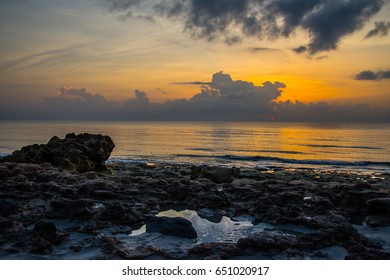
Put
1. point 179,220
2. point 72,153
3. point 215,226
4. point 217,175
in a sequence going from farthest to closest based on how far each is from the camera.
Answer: point 72,153, point 217,175, point 215,226, point 179,220

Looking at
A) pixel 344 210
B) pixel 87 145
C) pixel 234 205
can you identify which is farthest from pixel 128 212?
pixel 87 145

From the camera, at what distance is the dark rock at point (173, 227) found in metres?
6.73

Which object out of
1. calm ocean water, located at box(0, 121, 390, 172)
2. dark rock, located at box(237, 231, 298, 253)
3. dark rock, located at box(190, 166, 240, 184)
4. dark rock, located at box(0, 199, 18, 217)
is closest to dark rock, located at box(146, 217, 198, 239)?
dark rock, located at box(237, 231, 298, 253)

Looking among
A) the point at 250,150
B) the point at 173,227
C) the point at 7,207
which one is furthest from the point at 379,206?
the point at 250,150

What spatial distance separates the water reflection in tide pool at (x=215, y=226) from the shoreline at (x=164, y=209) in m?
0.13

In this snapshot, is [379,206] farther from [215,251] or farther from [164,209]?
[164,209]

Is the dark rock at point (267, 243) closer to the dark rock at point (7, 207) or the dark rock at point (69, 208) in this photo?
the dark rock at point (69, 208)

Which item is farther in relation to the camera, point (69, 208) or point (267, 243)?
point (69, 208)

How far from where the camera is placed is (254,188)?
11.4m

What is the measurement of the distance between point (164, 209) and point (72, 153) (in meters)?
9.45

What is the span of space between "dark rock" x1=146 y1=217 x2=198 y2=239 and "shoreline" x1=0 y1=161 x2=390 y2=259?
2.8 inches

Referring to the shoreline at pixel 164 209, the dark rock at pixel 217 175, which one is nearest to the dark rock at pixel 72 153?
the shoreline at pixel 164 209

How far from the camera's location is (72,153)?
17.0 meters

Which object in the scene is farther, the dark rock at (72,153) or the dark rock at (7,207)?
the dark rock at (72,153)
